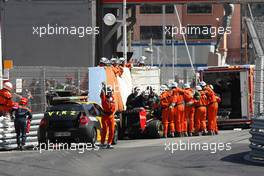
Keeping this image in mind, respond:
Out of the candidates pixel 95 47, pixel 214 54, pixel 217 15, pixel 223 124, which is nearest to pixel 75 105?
pixel 223 124

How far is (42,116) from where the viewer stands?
22406 mm

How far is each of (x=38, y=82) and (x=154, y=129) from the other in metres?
4.56

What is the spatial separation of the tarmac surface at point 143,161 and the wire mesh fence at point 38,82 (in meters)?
5.46

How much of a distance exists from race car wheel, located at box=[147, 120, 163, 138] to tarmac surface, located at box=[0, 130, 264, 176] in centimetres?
310

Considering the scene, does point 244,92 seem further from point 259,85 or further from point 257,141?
point 257,141

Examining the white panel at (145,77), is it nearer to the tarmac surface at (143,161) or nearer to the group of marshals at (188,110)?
the group of marshals at (188,110)

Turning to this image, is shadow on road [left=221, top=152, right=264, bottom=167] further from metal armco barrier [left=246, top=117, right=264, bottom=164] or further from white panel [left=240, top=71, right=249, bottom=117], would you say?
white panel [left=240, top=71, right=249, bottom=117]

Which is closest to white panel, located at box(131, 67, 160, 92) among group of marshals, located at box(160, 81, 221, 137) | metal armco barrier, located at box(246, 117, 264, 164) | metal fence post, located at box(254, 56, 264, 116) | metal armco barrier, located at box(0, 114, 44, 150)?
group of marshals, located at box(160, 81, 221, 137)

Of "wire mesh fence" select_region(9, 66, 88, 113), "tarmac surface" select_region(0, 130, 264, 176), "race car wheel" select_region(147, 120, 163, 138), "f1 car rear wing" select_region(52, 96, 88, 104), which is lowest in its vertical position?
"tarmac surface" select_region(0, 130, 264, 176)

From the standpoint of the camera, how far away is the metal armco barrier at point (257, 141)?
51.5 feet

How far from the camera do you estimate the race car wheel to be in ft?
79.5

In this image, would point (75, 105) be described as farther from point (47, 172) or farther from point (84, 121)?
point (47, 172)

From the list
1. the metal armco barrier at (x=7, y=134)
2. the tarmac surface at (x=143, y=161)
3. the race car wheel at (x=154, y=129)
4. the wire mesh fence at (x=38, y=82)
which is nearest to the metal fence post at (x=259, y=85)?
the tarmac surface at (x=143, y=161)

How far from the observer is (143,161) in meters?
16.3
